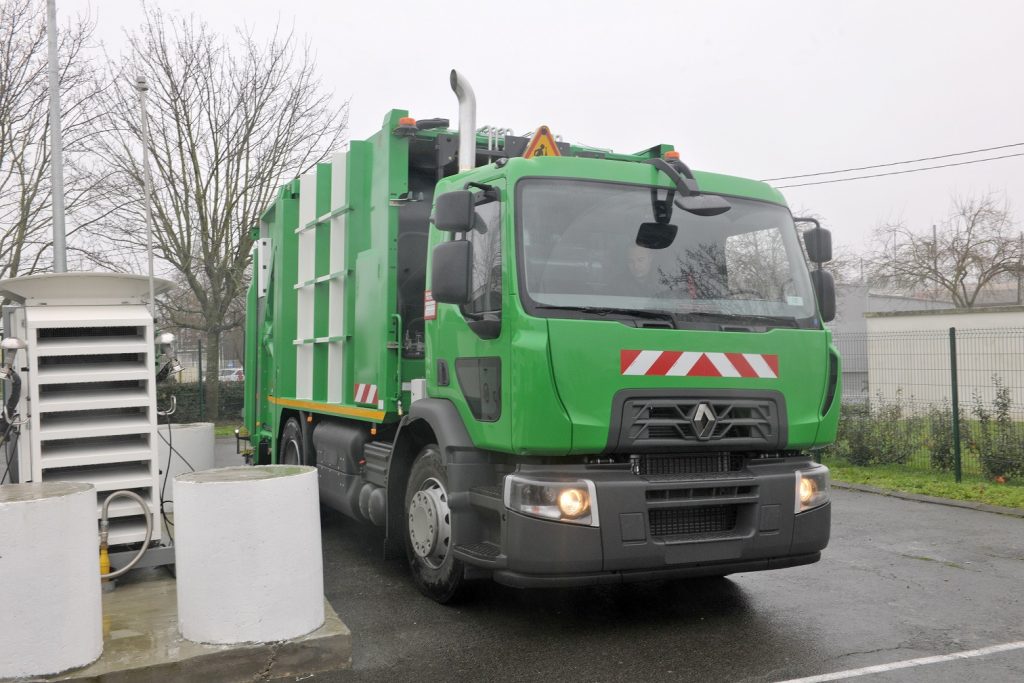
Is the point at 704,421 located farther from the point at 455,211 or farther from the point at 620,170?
the point at 455,211

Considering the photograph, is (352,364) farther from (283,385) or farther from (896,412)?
(896,412)

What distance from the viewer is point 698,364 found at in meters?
4.91

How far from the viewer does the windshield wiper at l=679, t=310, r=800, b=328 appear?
5.05 metres

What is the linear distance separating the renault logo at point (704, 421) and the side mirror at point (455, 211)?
5.31 feet

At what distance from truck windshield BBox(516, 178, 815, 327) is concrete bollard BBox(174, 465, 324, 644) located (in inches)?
64.5

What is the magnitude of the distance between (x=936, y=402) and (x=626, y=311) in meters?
8.03

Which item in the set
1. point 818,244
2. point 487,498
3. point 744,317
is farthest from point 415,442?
point 818,244

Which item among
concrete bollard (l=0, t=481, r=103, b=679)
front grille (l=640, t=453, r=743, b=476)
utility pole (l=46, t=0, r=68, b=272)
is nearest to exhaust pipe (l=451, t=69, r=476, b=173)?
front grille (l=640, t=453, r=743, b=476)

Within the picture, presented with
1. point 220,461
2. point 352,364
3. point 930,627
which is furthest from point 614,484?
point 220,461

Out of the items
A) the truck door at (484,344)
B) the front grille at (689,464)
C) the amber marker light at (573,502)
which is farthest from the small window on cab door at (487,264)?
the front grille at (689,464)

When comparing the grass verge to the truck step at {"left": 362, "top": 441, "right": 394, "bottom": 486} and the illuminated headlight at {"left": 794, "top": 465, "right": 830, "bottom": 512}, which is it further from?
the truck step at {"left": 362, "top": 441, "right": 394, "bottom": 486}

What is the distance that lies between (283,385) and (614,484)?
4.89 m

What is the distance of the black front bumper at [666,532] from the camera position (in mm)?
4590

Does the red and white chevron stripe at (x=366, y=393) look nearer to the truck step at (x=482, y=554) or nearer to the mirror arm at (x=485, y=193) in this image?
the truck step at (x=482, y=554)
